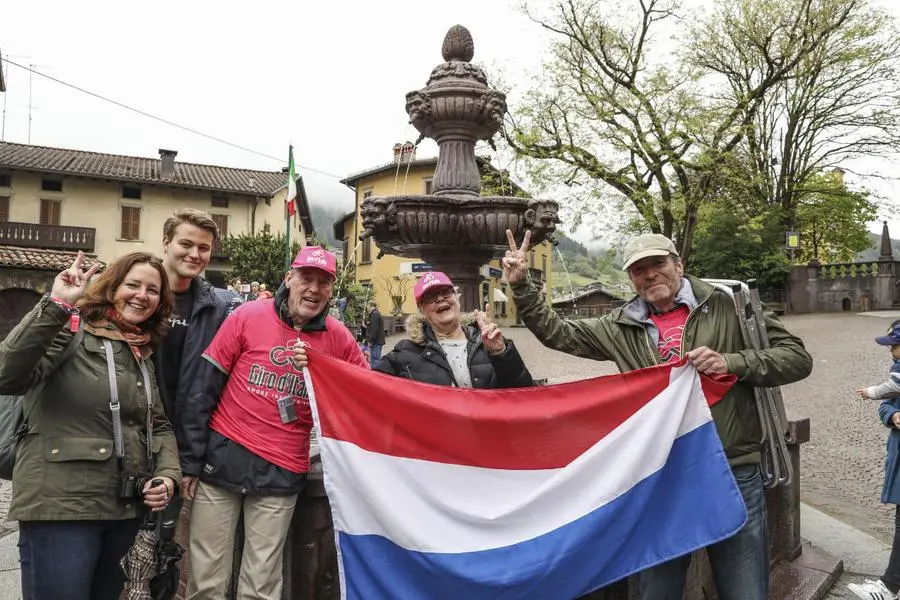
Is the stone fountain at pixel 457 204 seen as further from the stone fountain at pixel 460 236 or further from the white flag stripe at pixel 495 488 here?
the white flag stripe at pixel 495 488

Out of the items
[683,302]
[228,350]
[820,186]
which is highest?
[820,186]

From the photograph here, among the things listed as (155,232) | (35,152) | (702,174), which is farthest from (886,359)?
(35,152)

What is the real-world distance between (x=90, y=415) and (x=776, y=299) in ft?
113

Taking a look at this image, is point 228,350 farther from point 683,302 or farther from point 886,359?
point 886,359

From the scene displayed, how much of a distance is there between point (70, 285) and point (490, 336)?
1749 millimetres

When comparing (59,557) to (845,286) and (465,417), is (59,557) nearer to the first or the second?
(465,417)

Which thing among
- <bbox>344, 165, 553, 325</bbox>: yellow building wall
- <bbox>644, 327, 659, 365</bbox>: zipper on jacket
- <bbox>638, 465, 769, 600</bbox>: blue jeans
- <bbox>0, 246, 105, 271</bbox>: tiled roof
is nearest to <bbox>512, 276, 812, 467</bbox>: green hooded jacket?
<bbox>644, 327, 659, 365</bbox>: zipper on jacket

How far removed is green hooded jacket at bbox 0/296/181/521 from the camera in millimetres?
2096

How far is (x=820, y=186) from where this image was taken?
3381 centimetres

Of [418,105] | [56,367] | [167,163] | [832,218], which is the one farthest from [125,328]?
[167,163]

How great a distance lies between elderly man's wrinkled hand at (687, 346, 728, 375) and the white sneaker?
7.18 ft

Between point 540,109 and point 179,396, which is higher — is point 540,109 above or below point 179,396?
above

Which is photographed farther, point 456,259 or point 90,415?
point 456,259

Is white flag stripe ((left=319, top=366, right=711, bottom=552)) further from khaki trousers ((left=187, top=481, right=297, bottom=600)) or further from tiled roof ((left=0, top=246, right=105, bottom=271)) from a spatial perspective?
tiled roof ((left=0, top=246, right=105, bottom=271))
